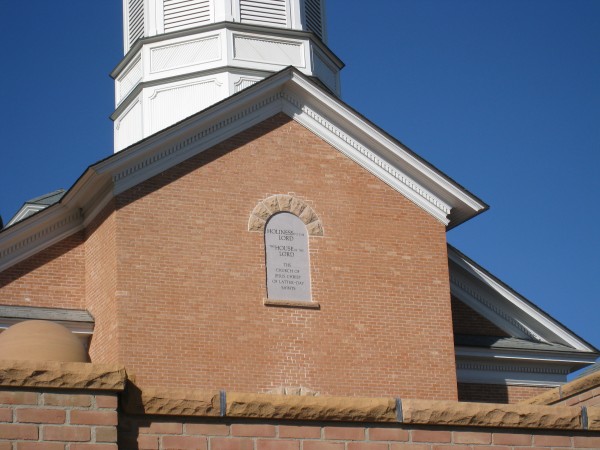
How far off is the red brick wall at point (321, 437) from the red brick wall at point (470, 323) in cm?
1479

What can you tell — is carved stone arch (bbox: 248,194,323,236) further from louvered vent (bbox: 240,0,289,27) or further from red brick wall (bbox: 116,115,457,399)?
louvered vent (bbox: 240,0,289,27)

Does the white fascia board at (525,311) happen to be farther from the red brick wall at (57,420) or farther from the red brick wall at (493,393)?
the red brick wall at (57,420)

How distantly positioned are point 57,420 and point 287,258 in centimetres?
1298

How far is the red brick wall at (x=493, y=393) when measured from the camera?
77.1 feet

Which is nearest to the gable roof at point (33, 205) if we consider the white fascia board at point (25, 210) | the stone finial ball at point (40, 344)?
the white fascia board at point (25, 210)

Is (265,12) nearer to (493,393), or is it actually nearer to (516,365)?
(516,365)

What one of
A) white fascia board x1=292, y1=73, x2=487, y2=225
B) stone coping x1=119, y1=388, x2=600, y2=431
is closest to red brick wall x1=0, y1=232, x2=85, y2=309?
white fascia board x1=292, y1=73, x2=487, y2=225

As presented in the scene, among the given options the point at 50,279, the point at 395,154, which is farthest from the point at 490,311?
the point at 50,279

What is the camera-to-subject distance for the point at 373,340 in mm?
20734

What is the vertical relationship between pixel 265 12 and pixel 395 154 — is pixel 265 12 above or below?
above

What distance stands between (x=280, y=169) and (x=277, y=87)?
1.61m

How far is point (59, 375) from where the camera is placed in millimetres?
7797

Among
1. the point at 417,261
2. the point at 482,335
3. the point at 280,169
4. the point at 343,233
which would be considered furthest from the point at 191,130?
the point at 482,335

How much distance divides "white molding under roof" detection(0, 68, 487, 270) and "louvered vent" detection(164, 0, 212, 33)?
16.1 ft
